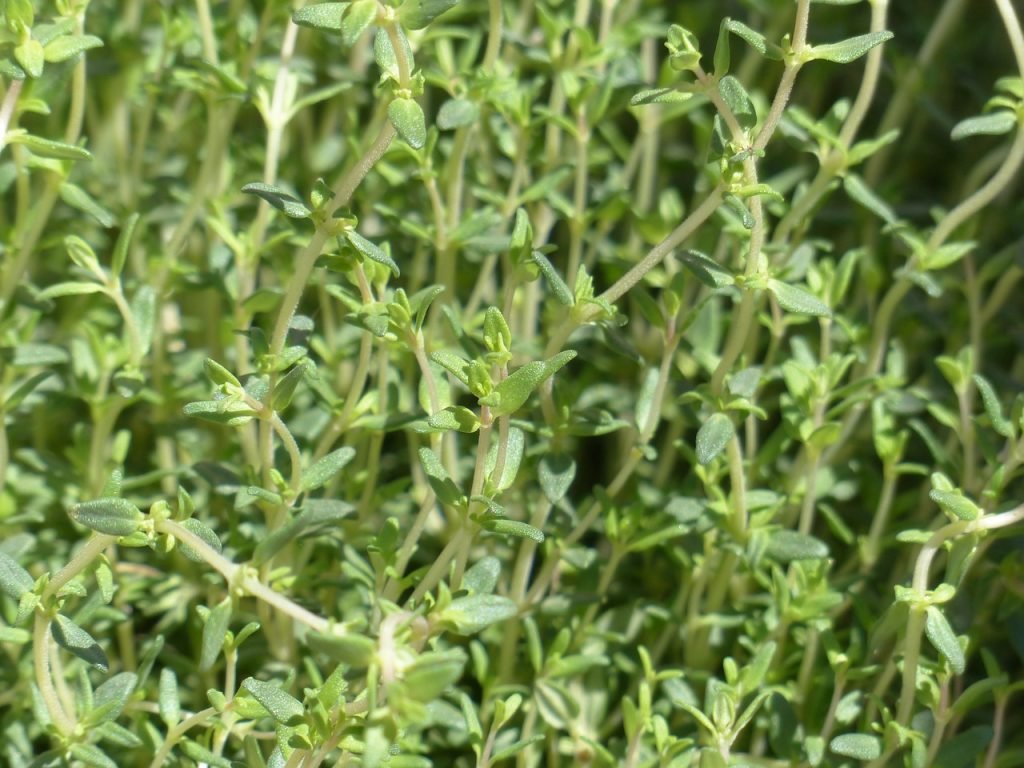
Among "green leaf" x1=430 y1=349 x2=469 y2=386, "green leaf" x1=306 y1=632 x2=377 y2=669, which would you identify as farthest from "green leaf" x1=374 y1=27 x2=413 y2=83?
"green leaf" x1=306 y1=632 x2=377 y2=669

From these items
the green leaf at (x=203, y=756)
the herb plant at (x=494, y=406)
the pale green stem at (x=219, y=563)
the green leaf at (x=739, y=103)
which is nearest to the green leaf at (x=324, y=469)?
the herb plant at (x=494, y=406)

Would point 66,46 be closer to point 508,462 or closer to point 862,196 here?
point 508,462

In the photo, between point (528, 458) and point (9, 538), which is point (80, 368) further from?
point (528, 458)

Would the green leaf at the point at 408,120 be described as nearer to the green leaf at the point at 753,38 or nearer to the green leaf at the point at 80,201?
the green leaf at the point at 753,38

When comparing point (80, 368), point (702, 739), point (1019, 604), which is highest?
point (80, 368)

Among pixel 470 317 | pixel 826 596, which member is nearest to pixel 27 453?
pixel 470 317

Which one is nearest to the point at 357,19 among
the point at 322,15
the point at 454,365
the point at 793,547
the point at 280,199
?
the point at 322,15
